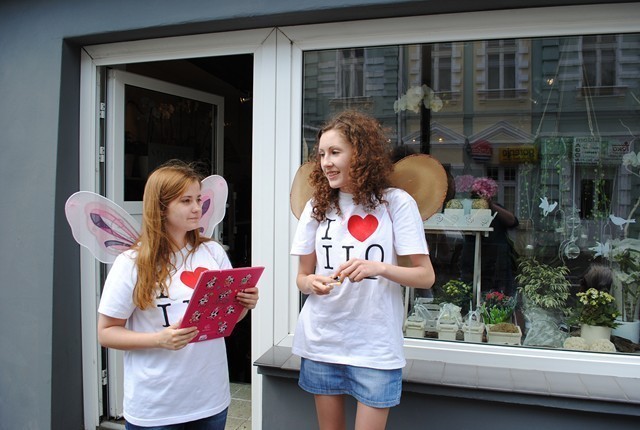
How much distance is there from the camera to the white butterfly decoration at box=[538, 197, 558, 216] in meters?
2.73

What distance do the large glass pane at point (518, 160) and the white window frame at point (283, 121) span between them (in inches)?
3.9

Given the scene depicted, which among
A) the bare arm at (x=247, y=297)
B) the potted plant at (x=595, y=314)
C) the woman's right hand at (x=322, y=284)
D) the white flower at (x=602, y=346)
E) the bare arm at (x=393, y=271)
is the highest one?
the bare arm at (x=393, y=271)

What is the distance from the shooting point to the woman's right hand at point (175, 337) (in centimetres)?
146

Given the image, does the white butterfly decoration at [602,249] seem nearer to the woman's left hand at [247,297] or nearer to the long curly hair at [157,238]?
the woman's left hand at [247,297]

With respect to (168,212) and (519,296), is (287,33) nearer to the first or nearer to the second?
(168,212)

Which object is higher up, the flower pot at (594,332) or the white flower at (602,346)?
the flower pot at (594,332)

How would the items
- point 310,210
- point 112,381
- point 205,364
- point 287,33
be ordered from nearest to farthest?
point 205,364 < point 310,210 < point 287,33 < point 112,381

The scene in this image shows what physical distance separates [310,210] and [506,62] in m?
1.44

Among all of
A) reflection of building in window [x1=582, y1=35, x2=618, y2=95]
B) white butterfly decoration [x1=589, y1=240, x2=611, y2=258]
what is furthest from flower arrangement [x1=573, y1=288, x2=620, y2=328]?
reflection of building in window [x1=582, y1=35, x2=618, y2=95]

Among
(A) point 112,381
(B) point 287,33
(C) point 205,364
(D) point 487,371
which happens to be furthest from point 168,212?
(A) point 112,381

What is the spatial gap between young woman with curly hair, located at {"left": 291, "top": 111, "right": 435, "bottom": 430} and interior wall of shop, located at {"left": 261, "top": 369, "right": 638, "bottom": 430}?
1.91ft

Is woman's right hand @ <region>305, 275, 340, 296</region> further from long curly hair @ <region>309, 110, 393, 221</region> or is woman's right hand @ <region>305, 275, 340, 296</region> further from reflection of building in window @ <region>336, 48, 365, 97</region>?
reflection of building in window @ <region>336, 48, 365, 97</region>

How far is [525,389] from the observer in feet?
6.92

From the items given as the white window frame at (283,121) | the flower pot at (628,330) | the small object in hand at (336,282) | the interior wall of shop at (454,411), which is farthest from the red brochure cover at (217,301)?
the flower pot at (628,330)
